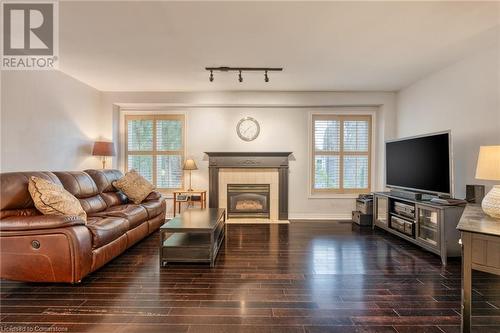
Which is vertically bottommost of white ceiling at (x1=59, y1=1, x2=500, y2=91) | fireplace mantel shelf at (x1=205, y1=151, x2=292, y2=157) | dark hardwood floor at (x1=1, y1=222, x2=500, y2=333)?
dark hardwood floor at (x1=1, y1=222, x2=500, y2=333)

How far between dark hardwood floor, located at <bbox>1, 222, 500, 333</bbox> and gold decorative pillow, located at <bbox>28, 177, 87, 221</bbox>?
2.34 feet

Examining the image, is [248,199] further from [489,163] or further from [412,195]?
[489,163]

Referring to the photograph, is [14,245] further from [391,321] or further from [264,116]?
[264,116]

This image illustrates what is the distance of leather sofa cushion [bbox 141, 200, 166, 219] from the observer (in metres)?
3.96

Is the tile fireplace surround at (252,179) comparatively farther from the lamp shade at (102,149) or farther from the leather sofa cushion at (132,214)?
the lamp shade at (102,149)

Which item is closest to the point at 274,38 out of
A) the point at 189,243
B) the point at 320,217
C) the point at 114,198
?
the point at 189,243

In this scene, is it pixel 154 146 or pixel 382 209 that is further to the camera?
pixel 154 146

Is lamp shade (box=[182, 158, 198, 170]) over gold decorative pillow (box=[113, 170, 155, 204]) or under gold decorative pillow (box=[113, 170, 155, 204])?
over

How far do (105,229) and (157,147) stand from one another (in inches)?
117

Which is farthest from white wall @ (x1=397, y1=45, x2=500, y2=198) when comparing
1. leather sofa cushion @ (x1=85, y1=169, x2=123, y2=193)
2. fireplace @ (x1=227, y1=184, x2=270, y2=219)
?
leather sofa cushion @ (x1=85, y1=169, x2=123, y2=193)

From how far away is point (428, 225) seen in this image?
10.8ft

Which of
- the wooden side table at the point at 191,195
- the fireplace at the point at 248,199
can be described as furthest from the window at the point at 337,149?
the wooden side table at the point at 191,195

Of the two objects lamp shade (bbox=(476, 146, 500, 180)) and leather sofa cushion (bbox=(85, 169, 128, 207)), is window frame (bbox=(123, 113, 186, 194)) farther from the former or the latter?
lamp shade (bbox=(476, 146, 500, 180))

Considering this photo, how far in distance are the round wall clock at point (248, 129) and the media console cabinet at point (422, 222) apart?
2.60 metres
